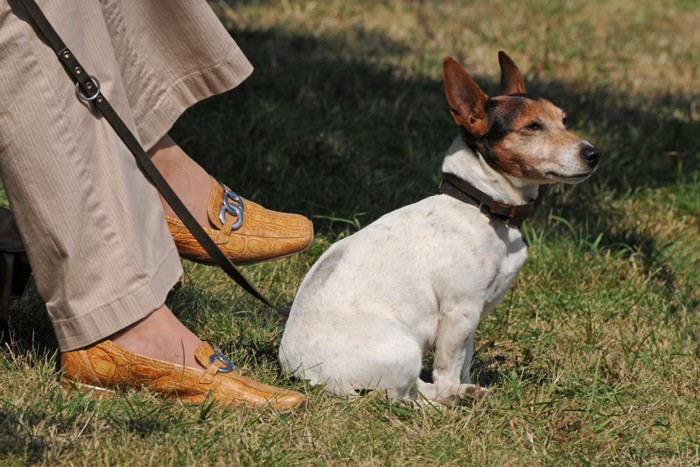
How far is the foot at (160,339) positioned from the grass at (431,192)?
148 millimetres

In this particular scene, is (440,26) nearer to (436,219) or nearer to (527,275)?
(527,275)

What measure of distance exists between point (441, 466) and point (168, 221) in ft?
4.32

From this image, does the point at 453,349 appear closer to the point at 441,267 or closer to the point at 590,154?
the point at 441,267

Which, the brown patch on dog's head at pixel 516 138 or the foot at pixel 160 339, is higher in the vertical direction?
the foot at pixel 160 339

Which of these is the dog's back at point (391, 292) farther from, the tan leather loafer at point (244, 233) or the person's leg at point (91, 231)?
the tan leather loafer at point (244, 233)

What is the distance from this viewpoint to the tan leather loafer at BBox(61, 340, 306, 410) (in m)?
3.02

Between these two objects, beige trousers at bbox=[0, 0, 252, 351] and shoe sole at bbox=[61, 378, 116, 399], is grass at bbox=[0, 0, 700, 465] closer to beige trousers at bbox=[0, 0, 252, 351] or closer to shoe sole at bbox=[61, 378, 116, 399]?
shoe sole at bbox=[61, 378, 116, 399]

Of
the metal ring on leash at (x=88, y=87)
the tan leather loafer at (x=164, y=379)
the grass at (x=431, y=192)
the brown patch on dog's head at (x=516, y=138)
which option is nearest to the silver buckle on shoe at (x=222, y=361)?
the tan leather loafer at (x=164, y=379)

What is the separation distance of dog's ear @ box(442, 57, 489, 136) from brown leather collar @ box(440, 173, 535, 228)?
0.18 m

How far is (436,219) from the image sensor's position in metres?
3.33

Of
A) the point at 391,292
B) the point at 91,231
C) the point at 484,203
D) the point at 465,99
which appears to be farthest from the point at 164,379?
the point at 465,99

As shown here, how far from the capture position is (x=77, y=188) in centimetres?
285

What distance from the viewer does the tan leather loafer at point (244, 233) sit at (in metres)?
3.68

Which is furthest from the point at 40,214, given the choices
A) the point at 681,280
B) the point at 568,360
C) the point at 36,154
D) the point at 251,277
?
the point at 681,280
